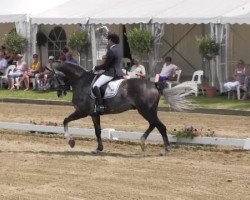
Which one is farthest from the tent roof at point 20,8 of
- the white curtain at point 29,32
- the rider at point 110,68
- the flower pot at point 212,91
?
the rider at point 110,68

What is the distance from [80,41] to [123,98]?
1200 centimetres

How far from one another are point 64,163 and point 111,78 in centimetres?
197

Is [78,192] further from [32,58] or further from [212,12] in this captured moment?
[32,58]

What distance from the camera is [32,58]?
86.6 feet

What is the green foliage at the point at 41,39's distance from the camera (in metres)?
27.8

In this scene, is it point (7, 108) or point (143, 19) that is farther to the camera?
point (143, 19)

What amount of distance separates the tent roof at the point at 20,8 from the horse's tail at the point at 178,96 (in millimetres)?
13882

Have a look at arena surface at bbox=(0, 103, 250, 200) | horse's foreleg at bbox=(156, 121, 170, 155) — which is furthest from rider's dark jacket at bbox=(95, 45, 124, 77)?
arena surface at bbox=(0, 103, 250, 200)

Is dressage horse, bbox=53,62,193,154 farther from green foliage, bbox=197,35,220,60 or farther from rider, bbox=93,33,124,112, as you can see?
green foliage, bbox=197,35,220,60

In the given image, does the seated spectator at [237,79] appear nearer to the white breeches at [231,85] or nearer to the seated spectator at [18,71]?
the white breeches at [231,85]

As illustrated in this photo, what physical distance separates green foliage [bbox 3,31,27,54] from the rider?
43.5ft

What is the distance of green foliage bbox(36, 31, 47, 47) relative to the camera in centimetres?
2783

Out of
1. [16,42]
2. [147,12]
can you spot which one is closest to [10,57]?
[16,42]

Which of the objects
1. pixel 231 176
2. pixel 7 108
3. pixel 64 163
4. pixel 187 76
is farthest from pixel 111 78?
pixel 187 76
